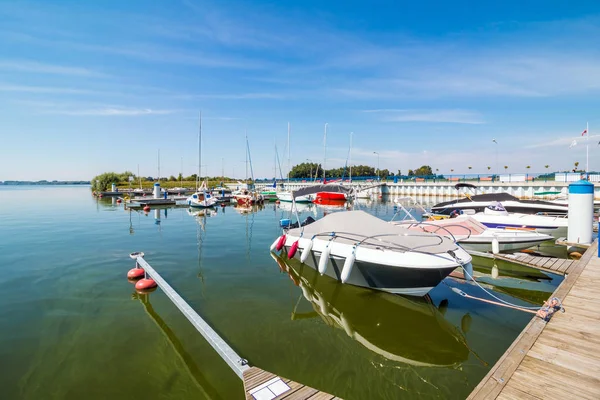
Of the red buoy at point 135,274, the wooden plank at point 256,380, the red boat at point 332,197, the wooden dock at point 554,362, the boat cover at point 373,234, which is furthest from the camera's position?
the red boat at point 332,197

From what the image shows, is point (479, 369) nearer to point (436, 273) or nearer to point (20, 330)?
point (436, 273)

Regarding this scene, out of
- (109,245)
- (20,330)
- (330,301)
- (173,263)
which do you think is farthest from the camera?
(109,245)

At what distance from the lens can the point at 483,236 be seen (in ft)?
42.4

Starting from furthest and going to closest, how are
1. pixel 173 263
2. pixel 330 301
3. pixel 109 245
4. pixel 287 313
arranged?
pixel 109 245 < pixel 173 263 < pixel 330 301 < pixel 287 313

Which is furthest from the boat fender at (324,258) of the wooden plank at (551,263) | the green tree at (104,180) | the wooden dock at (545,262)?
the green tree at (104,180)

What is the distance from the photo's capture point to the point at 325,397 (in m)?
3.88

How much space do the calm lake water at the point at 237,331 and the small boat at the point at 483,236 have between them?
3.38 ft

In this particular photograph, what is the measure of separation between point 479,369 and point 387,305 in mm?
2951

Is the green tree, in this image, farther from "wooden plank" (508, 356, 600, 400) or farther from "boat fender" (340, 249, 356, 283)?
"wooden plank" (508, 356, 600, 400)

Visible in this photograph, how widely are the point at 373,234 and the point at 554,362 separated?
16.9ft

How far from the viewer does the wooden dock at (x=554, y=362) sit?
370 centimetres

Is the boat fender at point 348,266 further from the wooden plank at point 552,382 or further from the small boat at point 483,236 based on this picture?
the small boat at point 483,236

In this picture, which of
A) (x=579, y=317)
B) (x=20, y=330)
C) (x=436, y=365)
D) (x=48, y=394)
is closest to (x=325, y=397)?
(x=436, y=365)

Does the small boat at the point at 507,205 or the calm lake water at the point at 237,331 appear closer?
the calm lake water at the point at 237,331
